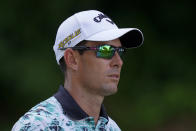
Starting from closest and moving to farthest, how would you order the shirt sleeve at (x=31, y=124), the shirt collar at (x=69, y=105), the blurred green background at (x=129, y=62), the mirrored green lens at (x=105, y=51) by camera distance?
the shirt sleeve at (x=31, y=124)
the shirt collar at (x=69, y=105)
the mirrored green lens at (x=105, y=51)
the blurred green background at (x=129, y=62)

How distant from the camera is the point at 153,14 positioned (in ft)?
35.6

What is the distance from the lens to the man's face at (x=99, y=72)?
3.31 metres

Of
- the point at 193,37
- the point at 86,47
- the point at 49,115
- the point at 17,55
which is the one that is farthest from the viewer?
the point at 193,37

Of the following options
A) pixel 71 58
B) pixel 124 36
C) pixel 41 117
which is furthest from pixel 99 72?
pixel 41 117

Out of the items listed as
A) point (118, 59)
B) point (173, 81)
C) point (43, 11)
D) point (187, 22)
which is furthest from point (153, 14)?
point (118, 59)

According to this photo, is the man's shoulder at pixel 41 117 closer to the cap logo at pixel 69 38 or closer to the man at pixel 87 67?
the man at pixel 87 67

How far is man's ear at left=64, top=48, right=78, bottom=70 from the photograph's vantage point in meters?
3.38

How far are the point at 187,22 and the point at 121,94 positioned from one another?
190 centimetres

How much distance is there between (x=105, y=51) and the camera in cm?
334

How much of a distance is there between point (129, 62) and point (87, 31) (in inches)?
279

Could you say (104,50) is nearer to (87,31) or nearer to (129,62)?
(87,31)

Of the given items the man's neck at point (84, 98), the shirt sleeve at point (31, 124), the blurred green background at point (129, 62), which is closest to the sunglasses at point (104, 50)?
the man's neck at point (84, 98)

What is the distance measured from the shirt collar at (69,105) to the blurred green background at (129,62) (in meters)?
6.38

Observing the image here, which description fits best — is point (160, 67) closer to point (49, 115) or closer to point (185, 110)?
point (185, 110)
